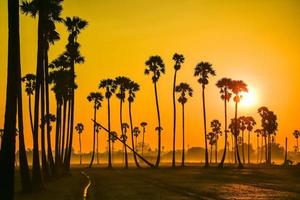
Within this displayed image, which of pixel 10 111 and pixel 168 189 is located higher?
pixel 10 111

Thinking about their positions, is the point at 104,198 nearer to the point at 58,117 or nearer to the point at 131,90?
the point at 58,117

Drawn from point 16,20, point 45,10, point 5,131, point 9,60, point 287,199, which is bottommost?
point 287,199

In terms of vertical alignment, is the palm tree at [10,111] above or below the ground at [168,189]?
above

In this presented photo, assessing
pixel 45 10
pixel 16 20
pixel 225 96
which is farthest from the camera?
pixel 225 96

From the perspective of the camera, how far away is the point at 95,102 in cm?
12306

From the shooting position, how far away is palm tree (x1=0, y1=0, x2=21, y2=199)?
22422mm

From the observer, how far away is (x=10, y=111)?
77.8 feet

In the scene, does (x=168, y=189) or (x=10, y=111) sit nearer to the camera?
(x=10, y=111)

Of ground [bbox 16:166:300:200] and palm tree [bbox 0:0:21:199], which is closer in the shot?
palm tree [bbox 0:0:21:199]

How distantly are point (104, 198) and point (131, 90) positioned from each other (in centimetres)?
8781

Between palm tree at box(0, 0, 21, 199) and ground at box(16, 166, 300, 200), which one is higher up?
palm tree at box(0, 0, 21, 199)

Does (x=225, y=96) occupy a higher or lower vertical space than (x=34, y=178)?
higher

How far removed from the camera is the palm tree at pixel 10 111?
22.4 meters

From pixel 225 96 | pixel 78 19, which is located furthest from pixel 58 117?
pixel 225 96
